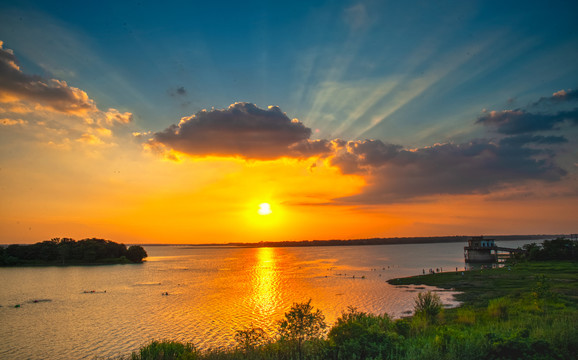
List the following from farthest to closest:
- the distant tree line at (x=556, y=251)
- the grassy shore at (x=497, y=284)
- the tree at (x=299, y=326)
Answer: the distant tree line at (x=556, y=251)
the grassy shore at (x=497, y=284)
the tree at (x=299, y=326)

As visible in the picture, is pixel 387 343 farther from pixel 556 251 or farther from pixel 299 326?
pixel 556 251

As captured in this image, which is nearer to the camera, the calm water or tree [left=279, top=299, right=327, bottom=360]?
tree [left=279, top=299, right=327, bottom=360]

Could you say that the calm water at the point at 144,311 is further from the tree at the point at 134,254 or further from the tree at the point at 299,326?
the tree at the point at 134,254

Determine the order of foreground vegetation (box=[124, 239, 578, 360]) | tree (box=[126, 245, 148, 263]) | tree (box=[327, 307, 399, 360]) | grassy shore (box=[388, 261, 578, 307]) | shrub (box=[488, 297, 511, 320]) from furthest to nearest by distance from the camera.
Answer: tree (box=[126, 245, 148, 263]) < grassy shore (box=[388, 261, 578, 307]) < shrub (box=[488, 297, 511, 320]) < tree (box=[327, 307, 399, 360]) < foreground vegetation (box=[124, 239, 578, 360])

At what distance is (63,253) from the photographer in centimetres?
14525

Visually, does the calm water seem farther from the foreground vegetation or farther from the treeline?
the treeline

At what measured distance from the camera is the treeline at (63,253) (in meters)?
143

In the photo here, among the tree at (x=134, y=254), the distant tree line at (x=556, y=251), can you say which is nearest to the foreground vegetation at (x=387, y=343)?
the distant tree line at (x=556, y=251)

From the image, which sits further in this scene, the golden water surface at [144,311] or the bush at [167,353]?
the golden water surface at [144,311]

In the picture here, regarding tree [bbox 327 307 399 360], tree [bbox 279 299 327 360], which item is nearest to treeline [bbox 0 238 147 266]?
tree [bbox 279 299 327 360]

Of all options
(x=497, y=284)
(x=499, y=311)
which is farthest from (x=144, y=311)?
(x=497, y=284)

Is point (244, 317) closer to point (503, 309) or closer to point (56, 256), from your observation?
point (503, 309)

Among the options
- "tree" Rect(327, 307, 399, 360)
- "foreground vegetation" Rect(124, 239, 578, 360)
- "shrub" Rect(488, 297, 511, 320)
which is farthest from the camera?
"shrub" Rect(488, 297, 511, 320)

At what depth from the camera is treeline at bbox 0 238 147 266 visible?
143000mm
